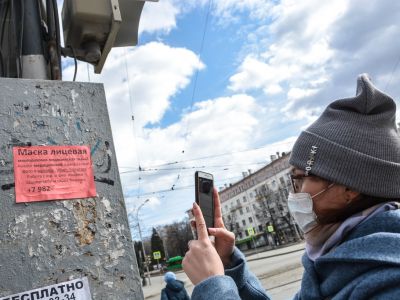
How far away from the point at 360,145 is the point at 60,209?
46.8 inches

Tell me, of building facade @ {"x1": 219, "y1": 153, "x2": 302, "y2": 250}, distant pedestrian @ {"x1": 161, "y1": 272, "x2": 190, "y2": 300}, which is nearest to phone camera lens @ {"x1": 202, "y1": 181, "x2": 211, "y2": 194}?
distant pedestrian @ {"x1": 161, "y1": 272, "x2": 190, "y2": 300}

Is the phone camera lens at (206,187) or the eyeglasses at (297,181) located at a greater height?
the phone camera lens at (206,187)

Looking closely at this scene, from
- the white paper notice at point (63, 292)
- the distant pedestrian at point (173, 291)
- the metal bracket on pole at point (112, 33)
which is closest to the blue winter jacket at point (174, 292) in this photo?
the distant pedestrian at point (173, 291)

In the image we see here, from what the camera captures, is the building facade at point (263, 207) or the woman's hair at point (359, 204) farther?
the building facade at point (263, 207)

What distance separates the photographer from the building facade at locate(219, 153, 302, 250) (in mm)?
63719

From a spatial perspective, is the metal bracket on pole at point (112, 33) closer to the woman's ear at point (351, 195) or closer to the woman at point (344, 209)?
the woman at point (344, 209)

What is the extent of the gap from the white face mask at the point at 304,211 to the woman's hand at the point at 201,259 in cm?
44

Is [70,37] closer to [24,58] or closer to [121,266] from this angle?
[24,58]

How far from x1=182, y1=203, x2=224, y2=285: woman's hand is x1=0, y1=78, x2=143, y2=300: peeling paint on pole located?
410 mm

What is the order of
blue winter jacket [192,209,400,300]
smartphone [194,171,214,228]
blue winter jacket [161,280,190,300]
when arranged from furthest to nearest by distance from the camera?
blue winter jacket [161,280,190,300]
smartphone [194,171,214,228]
blue winter jacket [192,209,400,300]

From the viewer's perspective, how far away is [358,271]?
1.09 m

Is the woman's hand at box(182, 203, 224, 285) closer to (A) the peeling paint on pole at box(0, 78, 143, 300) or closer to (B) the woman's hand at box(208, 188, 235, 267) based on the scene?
(B) the woman's hand at box(208, 188, 235, 267)

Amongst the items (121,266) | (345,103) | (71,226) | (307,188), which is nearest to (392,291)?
(307,188)

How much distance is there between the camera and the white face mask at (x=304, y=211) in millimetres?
1444
